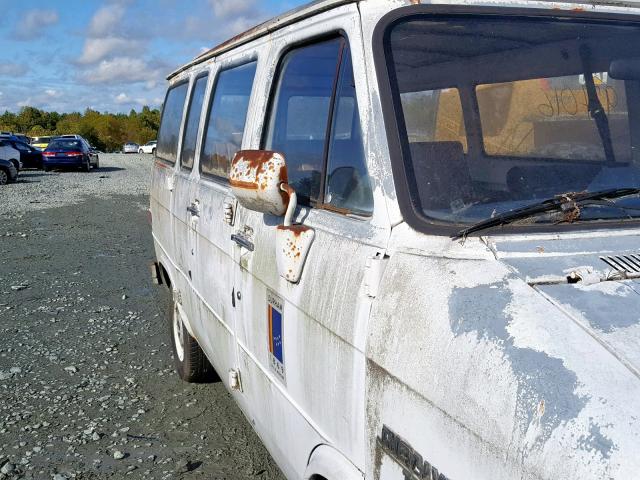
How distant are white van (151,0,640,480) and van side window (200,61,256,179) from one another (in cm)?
14

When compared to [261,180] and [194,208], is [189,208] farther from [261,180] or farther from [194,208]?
[261,180]

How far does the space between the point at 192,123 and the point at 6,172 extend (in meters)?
21.3

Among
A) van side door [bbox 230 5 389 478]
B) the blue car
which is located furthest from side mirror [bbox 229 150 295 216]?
the blue car

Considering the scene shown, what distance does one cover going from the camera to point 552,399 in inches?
57.2

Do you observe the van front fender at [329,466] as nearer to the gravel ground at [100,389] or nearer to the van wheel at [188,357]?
the gravel ground at [100,389]

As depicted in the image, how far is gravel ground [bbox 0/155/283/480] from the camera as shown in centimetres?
404

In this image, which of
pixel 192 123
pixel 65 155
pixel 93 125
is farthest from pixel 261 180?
pixel 93 125

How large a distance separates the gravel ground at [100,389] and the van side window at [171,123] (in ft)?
5.45

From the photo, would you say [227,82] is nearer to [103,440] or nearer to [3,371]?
[103,440]

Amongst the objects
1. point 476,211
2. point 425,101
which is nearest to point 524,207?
point 476,211

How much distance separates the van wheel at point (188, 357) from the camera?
16.3ft

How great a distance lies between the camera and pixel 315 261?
2.41 meters

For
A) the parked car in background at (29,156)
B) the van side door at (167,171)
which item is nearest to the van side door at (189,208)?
the van side door at (167,171)

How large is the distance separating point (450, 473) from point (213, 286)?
7.45ft
